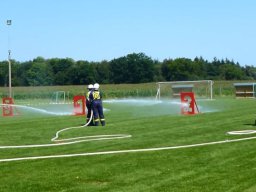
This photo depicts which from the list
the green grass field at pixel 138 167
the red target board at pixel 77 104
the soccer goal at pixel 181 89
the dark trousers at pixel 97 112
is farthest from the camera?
the soccer goal at pixel 181 89

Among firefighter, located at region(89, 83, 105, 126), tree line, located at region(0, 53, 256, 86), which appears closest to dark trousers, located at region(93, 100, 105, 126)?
firefighter, located at region(89, 83, 105, 126)

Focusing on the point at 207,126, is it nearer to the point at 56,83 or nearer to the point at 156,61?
the point at 56,83

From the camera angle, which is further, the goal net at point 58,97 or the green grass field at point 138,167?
the goal net at point 58,97

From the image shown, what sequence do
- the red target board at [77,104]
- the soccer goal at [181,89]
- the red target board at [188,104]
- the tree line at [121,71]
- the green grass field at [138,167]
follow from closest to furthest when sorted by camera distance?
the green grass field at [138,167], the red target board at [188,104], the red target board at [77,104], the soccer goal at [181,89], the tree line at [121,71]

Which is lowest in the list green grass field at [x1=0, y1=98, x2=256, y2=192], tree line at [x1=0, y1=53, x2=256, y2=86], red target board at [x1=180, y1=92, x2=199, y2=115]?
green grass field at [x1=0, y1=98, x2=256, y2=192]

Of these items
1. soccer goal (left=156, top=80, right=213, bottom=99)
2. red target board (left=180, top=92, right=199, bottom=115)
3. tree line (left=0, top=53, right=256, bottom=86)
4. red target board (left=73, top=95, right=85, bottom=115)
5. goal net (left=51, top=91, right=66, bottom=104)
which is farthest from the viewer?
tree line (left=0, top=53, right=256, bottom=86)

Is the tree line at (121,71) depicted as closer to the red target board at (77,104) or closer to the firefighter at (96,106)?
the red target board at (77,104)

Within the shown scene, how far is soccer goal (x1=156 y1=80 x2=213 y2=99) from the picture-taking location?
69.6m

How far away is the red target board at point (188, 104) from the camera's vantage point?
96.4ft

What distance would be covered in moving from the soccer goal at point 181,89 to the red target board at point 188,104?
35.5 metres

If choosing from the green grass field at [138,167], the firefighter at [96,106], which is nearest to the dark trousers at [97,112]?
the firefighter at [96,106]

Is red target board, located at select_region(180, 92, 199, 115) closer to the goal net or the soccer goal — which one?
the soccer goal

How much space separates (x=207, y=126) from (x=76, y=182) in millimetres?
11539

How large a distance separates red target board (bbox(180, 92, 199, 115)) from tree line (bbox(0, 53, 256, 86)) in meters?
103
